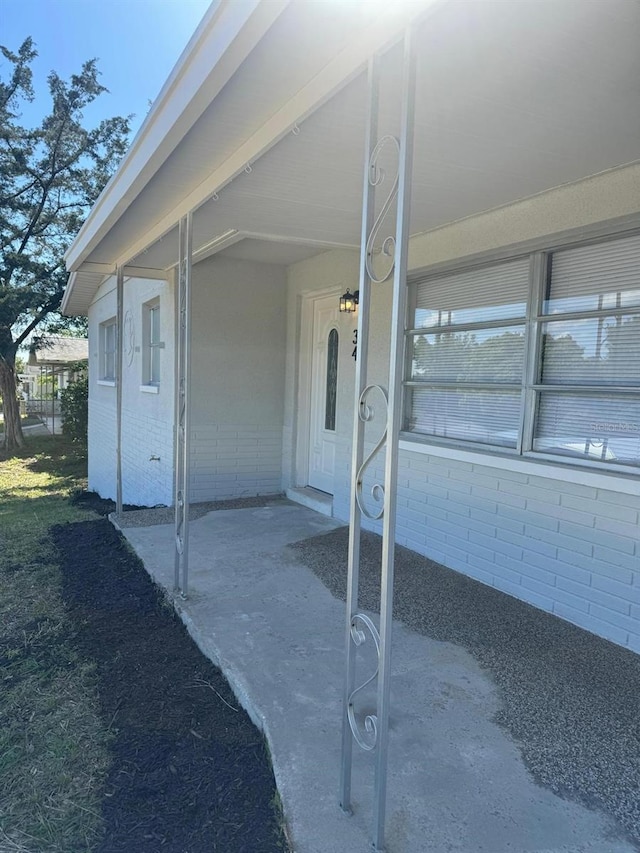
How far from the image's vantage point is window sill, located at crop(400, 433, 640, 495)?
344 centimetres

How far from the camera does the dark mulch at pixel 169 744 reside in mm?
2148

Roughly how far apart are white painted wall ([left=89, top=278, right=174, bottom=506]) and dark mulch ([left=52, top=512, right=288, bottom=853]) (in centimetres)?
330

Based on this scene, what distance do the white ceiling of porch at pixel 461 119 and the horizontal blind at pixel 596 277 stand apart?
469mm

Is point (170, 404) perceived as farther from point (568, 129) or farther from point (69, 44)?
point (69, 44)

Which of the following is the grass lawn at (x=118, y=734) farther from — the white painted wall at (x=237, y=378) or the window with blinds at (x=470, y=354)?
the window with blinds at (x=470, y=354)

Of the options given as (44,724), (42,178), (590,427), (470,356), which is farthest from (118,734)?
(42,178)

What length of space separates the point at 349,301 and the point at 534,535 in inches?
120

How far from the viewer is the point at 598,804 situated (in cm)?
217

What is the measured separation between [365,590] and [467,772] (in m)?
1.92

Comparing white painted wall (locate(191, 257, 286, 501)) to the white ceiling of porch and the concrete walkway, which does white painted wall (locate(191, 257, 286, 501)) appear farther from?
the concrete walkway

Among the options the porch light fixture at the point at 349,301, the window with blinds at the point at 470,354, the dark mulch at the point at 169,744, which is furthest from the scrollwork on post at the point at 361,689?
the porch light fixture at the point at 349,301

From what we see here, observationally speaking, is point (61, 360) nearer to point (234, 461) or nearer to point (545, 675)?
point (234, 461)

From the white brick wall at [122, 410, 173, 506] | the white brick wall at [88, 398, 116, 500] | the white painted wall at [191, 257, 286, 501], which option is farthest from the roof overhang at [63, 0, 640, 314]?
the white brick wall at [88, 398, 116, 500]

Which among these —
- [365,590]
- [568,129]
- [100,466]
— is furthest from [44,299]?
[568,129]
